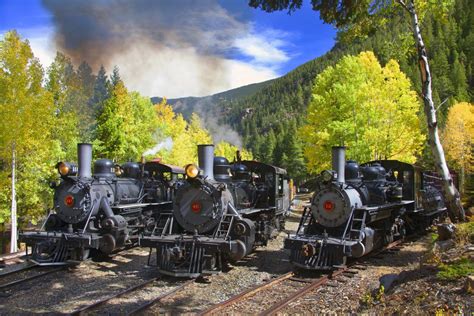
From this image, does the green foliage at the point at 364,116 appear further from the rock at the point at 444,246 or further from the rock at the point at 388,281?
the rock at the point at 388,281

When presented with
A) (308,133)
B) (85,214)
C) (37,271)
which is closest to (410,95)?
(308,133)

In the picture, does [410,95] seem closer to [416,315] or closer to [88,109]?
[416,315]

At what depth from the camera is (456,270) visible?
6.82 metres

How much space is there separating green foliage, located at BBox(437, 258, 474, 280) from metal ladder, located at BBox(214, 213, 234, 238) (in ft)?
16.1

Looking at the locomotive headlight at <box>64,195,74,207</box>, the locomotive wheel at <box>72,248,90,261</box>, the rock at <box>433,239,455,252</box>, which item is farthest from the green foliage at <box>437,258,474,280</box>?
the locomotive headlight at <box>64,195,74,207</box>

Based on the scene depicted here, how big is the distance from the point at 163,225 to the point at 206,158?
92.2 inches

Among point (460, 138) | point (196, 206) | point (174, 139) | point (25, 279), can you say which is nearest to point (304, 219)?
point (196, 206)

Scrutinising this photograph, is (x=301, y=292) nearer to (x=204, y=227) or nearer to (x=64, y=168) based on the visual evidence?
(x=204, y=227)

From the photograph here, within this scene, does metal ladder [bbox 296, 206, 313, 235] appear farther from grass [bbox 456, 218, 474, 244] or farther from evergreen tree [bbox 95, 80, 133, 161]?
evergreen tree [bbox 95, 80, 133, 161]

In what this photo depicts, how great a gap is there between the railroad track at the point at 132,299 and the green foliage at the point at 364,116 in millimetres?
13241

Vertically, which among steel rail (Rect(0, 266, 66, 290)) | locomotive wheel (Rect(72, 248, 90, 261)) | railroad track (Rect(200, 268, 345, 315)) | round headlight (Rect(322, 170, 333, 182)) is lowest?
steel rail (Rect(0, 266, 66, 290))

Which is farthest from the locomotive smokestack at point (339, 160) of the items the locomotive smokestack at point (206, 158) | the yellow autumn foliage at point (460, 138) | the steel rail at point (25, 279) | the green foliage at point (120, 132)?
the yellow autumn foliage at point (460, 138)

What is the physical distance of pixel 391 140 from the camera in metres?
20.1

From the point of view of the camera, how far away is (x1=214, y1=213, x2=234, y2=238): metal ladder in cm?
1040
